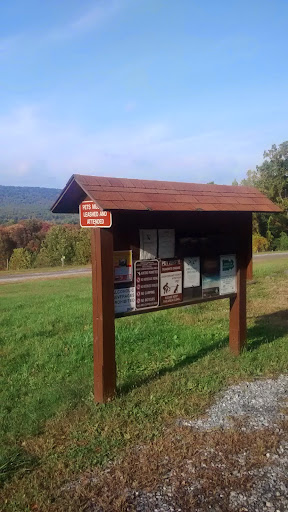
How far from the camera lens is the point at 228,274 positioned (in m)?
6.21

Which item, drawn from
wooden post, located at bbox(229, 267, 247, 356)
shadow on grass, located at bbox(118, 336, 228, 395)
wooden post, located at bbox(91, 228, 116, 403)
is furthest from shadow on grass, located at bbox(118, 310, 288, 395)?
wooden post, located at bbox(91, 228, 116, 403)

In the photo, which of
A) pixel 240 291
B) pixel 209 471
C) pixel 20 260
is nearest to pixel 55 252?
pixel 20 260

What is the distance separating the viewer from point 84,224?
4.87m

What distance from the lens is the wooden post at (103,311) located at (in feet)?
15.1

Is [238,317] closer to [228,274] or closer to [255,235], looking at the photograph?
[228,274]

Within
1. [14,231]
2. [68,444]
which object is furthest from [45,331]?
[14,231]

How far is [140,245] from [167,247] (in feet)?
1.43

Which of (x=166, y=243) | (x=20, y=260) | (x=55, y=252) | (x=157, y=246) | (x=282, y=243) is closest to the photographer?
(x=157, y=246)

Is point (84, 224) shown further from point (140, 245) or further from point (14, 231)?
point (14, 231)

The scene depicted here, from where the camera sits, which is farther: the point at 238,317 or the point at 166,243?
the point at 238,317

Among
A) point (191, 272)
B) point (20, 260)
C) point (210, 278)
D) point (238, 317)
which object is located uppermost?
point (191, 272)

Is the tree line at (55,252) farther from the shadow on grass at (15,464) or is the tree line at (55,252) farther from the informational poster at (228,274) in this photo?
the shadow on grass at (15,464)

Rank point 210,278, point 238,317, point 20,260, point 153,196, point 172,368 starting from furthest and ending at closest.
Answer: point 20,260, point 238,317, point 210,278, point 172,368, point 153,196

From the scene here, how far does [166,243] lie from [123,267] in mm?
695
